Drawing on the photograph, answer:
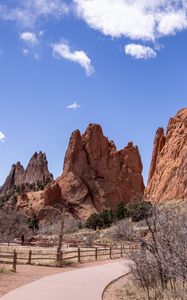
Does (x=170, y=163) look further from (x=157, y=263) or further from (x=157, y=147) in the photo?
(x=157, y=263)

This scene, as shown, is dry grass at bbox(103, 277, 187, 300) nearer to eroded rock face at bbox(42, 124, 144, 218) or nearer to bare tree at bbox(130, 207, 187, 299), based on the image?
bare tree at bbox(130, 207, 187, 299)

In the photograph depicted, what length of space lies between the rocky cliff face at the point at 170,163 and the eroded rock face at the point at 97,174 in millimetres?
11761

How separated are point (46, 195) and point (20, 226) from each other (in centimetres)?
4461

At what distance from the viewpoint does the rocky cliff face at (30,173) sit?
566ft

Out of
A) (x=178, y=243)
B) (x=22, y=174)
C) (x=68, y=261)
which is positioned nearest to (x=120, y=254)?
(x=68, y=261)

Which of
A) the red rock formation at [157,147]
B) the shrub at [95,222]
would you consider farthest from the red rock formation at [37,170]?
the shrub at [95,222]

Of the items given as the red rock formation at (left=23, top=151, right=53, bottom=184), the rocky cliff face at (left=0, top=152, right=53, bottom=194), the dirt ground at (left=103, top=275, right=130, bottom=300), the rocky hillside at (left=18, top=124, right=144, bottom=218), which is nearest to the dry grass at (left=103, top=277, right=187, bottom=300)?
the dirt ground at (left=103, top=275, right=130, bottom=300)

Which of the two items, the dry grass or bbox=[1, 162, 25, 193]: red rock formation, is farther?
bbox=[1, 162, 25, 193]: red rock formation


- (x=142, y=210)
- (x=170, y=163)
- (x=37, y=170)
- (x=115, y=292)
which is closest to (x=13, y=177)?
(x=37, y=170)

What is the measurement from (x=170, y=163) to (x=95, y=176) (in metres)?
27.2

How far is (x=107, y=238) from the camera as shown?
61656mm

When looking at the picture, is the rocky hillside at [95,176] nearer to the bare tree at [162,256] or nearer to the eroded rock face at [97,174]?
the eroded rock face at [97,174]

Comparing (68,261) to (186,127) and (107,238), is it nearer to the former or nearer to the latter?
(107,238)

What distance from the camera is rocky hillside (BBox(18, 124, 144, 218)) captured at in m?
112
